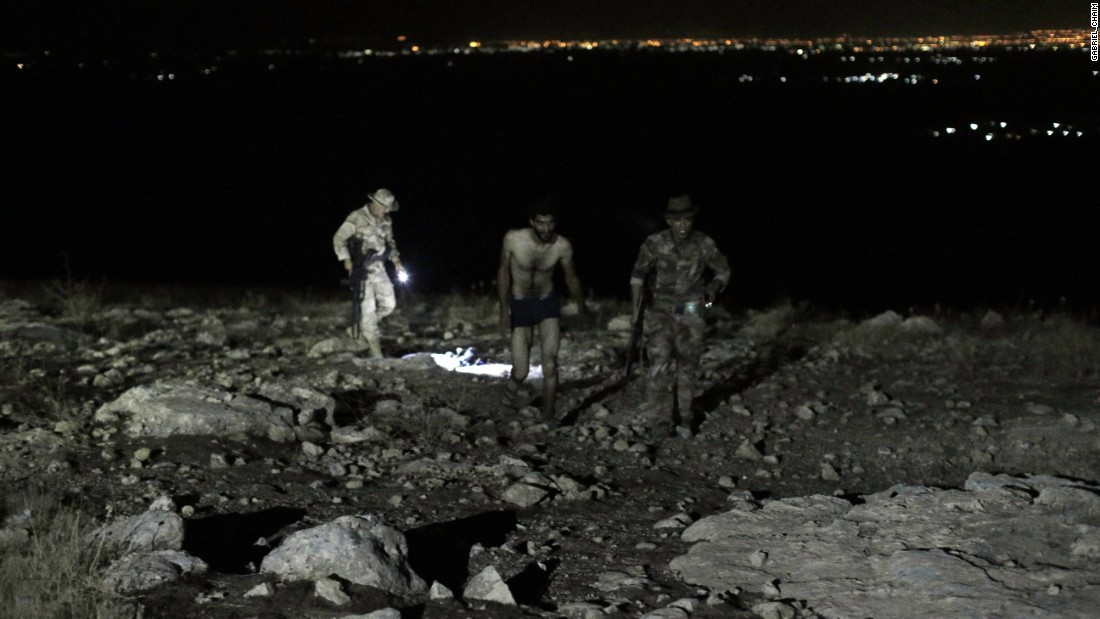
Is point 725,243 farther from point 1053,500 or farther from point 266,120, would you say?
point 266,120

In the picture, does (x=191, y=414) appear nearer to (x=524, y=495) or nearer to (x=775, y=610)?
(x=524, y=495)

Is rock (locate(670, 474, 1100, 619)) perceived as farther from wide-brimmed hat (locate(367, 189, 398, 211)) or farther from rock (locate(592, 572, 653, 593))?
wide-brimmed hat (locate(367, 189, 398, 211))

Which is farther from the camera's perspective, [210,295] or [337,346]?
[210,295]

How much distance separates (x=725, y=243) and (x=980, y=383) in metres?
35.4

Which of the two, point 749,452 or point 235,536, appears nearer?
point 235,536

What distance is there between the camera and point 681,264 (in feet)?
28.2

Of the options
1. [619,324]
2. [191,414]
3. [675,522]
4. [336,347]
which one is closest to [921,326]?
[619,324]

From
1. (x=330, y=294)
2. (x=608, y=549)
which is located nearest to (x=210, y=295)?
(x=330, y=294)

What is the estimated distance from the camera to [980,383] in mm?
10203

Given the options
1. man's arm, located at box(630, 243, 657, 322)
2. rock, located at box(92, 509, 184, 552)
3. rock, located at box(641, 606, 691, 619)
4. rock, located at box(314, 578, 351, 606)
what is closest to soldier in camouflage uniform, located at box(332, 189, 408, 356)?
man's arm, located at box(630, 243, 657, 322)

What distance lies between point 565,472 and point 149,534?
2910mm

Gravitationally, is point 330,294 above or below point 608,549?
below

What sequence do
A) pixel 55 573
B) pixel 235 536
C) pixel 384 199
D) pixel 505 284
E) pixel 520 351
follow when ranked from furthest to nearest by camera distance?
1. pixel 384 199
2. pixel 520 351
3. pixel 505 284
4. pixel 235 536
5. pixel 55 573

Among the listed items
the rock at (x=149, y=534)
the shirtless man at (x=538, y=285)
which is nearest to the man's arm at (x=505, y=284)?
the shirtless man at (x=538, y=285)
